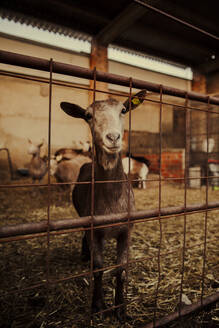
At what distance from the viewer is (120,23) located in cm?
684

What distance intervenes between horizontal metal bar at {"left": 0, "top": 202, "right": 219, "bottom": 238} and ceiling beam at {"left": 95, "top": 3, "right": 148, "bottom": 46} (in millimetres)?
6386

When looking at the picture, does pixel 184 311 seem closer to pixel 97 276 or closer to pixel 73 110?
pixel 97 276

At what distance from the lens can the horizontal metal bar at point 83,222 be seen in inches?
37.8

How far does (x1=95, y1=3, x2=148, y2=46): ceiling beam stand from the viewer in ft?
20.5

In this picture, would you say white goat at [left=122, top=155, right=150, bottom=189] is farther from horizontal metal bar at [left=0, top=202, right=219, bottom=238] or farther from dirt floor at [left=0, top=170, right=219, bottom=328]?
horizontal metal bar at [left=0, top=202, right=219, bottom=238]

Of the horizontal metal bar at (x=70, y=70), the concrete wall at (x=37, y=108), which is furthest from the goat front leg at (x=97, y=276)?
the concrete wall at (x=37, y=108)

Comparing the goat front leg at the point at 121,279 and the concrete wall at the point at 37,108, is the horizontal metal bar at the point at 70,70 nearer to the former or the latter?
the goat front leg at the point at 121,279

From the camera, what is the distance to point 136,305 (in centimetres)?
171

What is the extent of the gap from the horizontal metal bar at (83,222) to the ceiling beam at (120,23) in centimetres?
639

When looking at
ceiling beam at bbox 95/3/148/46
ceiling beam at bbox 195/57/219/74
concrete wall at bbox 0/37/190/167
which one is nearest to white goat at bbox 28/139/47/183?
concrete wall at bbox 0/37/190/167

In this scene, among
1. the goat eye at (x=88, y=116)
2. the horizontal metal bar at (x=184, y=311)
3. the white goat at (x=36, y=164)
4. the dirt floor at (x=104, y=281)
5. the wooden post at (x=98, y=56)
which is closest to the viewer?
the horizontal metal bar at (x=184, y=311)

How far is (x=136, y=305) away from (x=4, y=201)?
496 cm

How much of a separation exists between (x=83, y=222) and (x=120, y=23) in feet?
24.4

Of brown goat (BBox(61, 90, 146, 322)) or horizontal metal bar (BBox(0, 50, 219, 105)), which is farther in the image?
brown goat (BBox(61, 90, 146, 322))
